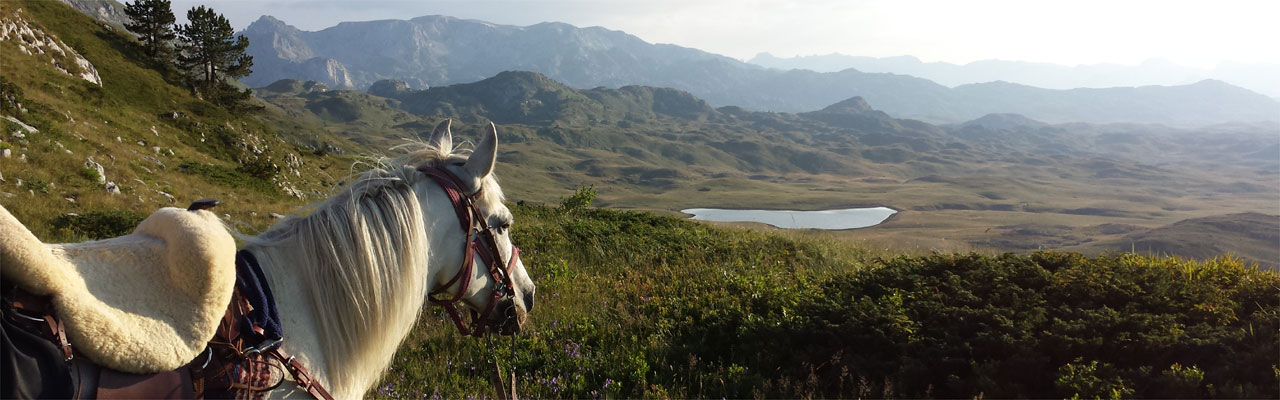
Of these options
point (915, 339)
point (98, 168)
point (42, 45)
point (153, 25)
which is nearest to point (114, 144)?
point (98, 168)

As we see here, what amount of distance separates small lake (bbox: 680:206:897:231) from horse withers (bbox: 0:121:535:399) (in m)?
95.0

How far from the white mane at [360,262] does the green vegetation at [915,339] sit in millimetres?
1048

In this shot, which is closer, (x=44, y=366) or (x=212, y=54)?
(x=44, y=366)

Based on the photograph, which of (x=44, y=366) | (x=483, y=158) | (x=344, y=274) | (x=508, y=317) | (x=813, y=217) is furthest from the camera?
(x=813, y=217)

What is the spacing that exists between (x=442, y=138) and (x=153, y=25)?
53.2 meters

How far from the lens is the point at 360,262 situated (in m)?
2.87

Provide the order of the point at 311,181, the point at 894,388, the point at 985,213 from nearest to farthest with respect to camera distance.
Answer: the point at 894,388
the point at 311,181
the point at 985,213

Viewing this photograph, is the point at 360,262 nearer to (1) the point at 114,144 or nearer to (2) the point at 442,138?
(2) the point at 442,138

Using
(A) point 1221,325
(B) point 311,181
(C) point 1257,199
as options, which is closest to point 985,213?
(C) point 1257,199

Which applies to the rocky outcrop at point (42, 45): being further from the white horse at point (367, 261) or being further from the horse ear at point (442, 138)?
the white horse at point (367, 261)

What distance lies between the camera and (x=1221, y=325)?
470 cm

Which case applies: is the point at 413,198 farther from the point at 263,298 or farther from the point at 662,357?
the point at 662,357

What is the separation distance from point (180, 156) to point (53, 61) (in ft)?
36.4

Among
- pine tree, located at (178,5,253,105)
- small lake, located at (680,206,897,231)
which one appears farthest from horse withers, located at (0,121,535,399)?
small lake, located at (680,206,897,231)
